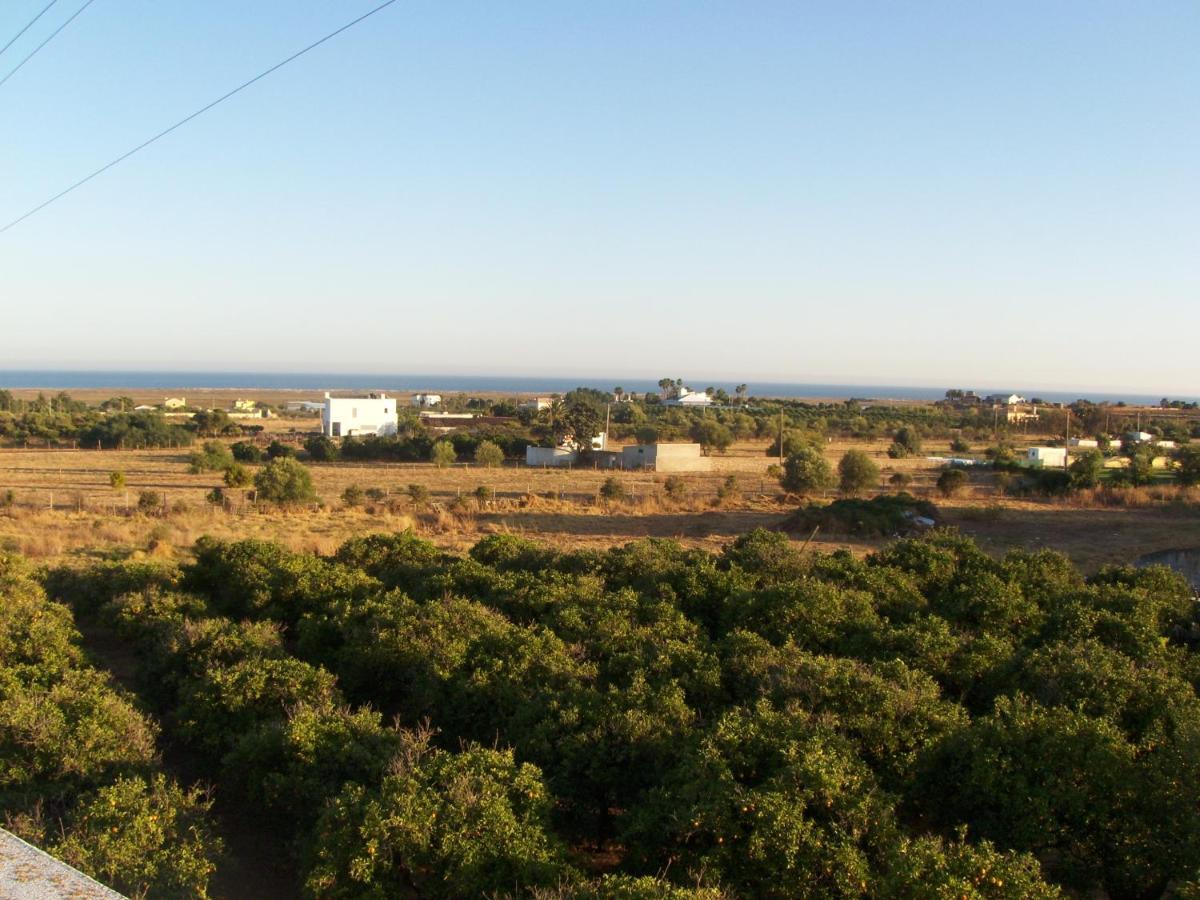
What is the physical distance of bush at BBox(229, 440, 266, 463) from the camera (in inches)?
1864

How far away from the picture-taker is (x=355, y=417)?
65.1m

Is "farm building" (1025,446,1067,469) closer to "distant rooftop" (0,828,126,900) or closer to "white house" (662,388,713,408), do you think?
"distant rooftop" (0,828,126,900)

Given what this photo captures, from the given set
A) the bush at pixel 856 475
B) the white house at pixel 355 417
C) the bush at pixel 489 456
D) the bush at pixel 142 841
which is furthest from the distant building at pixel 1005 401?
the bush at pixel 142 841

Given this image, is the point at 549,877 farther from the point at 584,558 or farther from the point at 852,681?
the point at 584,558

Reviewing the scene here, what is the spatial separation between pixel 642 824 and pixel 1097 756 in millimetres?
3456

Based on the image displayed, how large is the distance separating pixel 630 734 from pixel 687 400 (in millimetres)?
106368

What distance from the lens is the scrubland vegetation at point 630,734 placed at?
6.13m

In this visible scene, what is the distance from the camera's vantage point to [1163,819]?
6609 mm

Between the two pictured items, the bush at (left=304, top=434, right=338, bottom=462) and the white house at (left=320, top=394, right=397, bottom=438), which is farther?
the white house at (left=320, top=394, right=397, bottom=438)

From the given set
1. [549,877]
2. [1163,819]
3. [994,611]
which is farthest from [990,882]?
[994,611]

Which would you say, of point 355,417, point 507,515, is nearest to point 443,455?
point 355,417

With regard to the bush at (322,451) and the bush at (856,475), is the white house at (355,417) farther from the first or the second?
the bush at (856,475)

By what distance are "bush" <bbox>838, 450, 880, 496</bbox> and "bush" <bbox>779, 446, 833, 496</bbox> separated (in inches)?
26.3

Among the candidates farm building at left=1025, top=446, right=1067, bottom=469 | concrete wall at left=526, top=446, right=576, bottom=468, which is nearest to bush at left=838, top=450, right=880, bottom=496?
concrete wall at left=526, top=446, right=576, bottom=468
